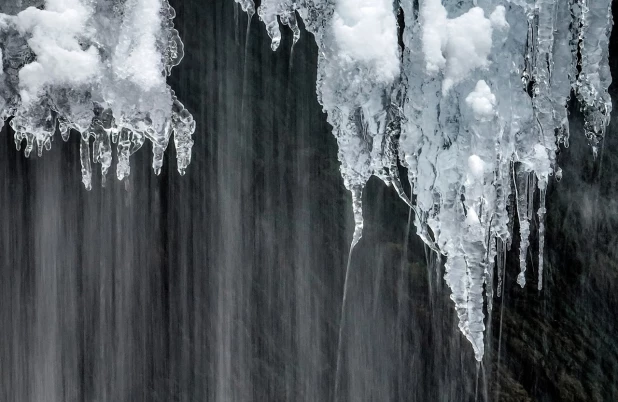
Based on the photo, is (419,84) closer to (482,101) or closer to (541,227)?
(482,101)

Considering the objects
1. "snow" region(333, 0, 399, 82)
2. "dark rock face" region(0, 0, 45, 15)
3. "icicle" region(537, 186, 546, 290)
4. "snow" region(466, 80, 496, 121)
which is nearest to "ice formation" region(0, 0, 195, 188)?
"dark rock face" region(0, 0, 45, 15)

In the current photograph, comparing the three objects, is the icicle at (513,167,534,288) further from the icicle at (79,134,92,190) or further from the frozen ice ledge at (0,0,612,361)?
the icicle at (79,134,92,190)

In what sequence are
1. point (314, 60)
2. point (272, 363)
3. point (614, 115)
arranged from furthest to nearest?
point (272, 363) → point (314, 60) → point (614, 115)

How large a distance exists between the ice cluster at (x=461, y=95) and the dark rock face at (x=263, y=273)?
741 mm

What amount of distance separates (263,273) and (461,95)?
175cm

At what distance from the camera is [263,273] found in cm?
357

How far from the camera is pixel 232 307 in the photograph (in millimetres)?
3609

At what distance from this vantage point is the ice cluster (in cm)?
240

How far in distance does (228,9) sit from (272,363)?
2.21 metres

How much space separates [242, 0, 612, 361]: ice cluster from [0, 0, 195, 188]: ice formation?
23.3 inches

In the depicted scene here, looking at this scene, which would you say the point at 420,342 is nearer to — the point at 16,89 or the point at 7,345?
the point at 16,89

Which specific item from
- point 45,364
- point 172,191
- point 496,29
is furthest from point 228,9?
point 45,364

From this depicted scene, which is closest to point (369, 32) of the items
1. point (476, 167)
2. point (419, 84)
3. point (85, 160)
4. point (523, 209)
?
point (419, 84)

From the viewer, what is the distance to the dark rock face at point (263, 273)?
3234mm
